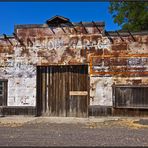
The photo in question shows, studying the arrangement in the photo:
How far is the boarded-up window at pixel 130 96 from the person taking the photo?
18.6m

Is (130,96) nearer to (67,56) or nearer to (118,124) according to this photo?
(118,124)

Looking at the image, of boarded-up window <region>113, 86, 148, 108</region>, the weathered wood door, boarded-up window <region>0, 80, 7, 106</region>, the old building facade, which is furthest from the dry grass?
boarded-up window <region>0, 80, 7, 106</region>

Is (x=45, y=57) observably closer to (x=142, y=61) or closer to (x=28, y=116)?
(x=28, y=116)

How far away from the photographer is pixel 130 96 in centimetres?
1877

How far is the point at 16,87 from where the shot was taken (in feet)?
66.4

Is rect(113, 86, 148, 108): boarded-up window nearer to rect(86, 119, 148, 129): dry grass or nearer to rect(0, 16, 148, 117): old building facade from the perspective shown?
rect(0, 16, 148, 117): old building facade

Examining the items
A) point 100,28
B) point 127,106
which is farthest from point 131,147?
point 100,28

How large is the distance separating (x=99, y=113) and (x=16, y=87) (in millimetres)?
4528

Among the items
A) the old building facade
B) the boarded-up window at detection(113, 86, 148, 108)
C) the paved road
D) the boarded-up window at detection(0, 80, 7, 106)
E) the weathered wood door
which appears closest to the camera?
the paved road

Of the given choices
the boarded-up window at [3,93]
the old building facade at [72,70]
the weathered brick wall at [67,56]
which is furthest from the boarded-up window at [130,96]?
the boarded-up window at [3,93]

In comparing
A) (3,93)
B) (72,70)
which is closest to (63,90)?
(72,70)

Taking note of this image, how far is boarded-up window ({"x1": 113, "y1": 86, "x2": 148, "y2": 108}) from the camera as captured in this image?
18625 mm

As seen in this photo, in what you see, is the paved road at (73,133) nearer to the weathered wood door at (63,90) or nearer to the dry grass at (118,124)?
the dry grass at (118,124)

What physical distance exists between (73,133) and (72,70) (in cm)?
665
